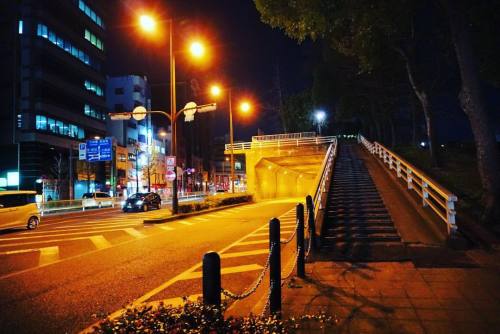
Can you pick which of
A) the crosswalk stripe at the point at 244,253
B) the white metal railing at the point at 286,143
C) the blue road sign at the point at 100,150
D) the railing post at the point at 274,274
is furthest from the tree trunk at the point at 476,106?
the blue road sign at the point at 100,150

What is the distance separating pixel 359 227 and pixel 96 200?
29.4 metres

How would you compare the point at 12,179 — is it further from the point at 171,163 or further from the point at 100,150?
the point at 171,163

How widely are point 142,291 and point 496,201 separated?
9239mm

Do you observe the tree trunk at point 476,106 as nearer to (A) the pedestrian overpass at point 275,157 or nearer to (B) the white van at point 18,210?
(B) the white van at point 18,210

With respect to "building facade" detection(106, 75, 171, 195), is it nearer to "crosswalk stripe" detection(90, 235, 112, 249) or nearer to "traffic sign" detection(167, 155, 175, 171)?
Result: "traffic sign" detection(167, 155, 175, 171)

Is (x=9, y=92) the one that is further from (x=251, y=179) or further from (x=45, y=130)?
(x=251, y=179)

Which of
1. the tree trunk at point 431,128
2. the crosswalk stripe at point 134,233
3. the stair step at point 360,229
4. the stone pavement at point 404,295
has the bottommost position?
the crosswalk stripe at point 134,233

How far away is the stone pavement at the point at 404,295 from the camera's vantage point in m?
4.44

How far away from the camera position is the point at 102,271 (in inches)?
313

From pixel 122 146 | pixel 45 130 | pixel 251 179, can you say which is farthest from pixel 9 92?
pixel 251 179

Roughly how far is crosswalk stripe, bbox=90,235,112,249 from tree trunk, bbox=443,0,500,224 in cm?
1094

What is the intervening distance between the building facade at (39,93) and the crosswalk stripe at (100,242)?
27728mm

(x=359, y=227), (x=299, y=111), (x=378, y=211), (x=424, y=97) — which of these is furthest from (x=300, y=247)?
(x=299, y=111)

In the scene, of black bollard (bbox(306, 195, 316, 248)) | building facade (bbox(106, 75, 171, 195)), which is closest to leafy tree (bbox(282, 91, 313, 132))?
building facade (bbox(106, 75, 171, 195))
